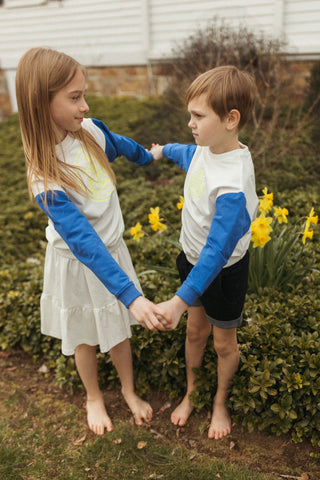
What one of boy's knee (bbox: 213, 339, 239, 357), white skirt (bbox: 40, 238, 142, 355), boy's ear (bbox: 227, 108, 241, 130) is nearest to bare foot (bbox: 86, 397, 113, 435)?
white skirt (bbox: 40, 238, 142, 355)

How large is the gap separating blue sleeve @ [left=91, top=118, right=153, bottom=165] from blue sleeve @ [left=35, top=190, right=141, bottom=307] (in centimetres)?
51

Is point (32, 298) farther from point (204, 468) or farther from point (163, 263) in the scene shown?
point (204, 468)

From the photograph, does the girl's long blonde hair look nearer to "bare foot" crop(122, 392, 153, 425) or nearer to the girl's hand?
the girl's hand

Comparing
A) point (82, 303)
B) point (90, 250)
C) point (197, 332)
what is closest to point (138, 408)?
point (197, 332)

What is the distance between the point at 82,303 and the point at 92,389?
0.60 m

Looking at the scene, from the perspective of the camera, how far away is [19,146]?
6.57 metres

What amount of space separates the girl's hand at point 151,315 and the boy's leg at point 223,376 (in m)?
0.44

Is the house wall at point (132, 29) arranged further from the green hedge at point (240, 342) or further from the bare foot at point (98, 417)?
the bare foot at point (98, 417)

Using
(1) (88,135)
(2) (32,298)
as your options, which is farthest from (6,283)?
(1) (88,135)

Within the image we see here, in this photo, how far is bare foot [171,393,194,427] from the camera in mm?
2223

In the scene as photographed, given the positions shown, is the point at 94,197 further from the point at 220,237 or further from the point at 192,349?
the point at 192,349

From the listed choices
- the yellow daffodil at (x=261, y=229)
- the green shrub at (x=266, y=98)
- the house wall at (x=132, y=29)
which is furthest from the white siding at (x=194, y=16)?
the yellow daffodil at (x=261, y=229)

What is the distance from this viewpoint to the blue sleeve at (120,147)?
2.04m

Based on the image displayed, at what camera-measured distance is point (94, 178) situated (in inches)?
72.2
